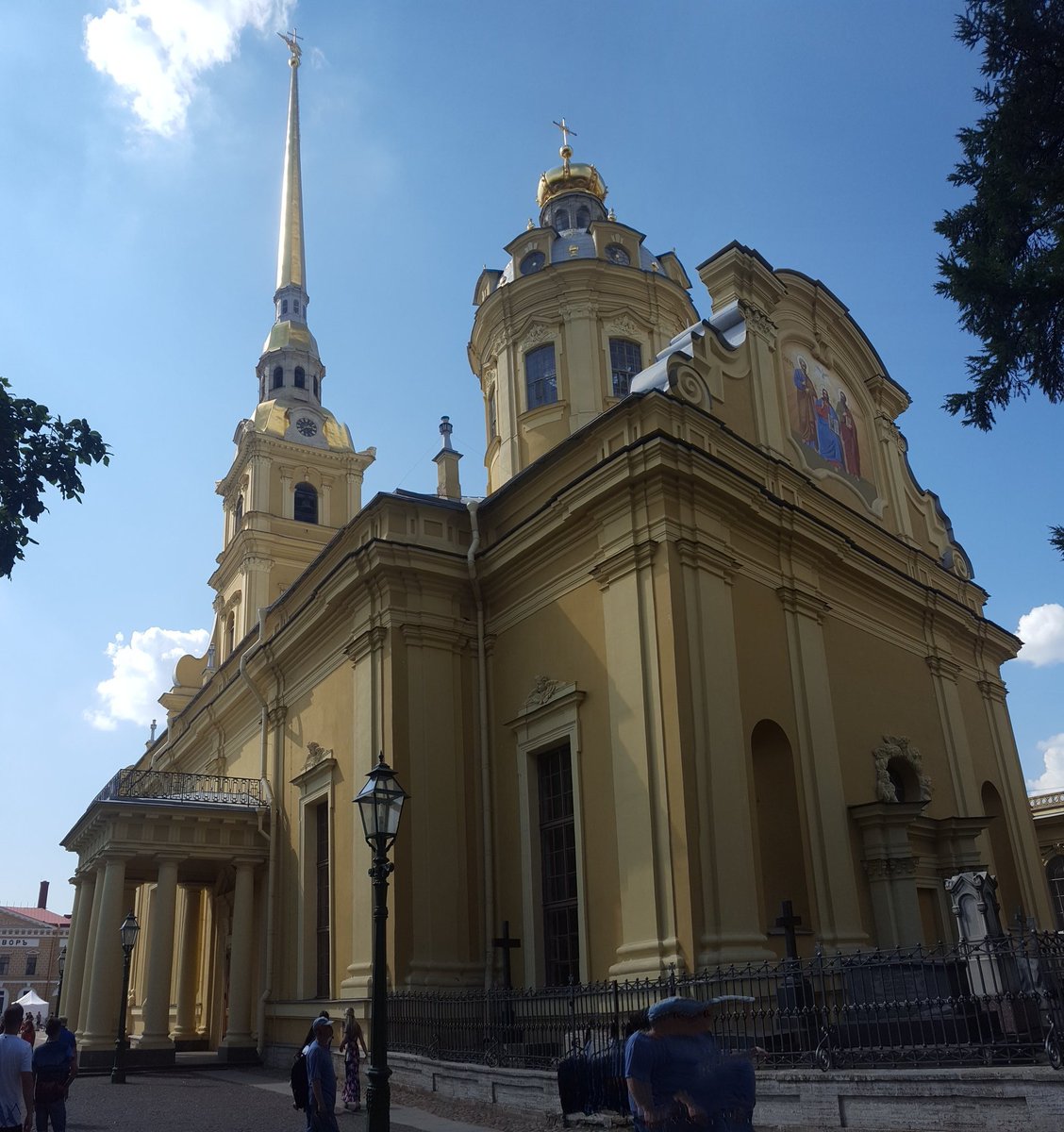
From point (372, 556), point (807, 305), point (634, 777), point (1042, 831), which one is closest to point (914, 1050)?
point (634, 777)

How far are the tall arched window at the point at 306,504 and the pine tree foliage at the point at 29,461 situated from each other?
2809 cm

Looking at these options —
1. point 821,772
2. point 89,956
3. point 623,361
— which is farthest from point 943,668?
point 89,956

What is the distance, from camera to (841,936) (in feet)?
53.4

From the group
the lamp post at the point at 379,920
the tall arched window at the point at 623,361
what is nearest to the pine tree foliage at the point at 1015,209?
the lamp post at the point at 379,920

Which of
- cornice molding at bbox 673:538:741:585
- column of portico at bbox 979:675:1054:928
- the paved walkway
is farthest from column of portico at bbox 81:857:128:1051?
column of portico at bbox 979:675:1054:928

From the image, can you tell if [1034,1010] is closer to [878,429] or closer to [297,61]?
[878,429]

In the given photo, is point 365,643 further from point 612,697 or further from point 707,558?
point 707,558

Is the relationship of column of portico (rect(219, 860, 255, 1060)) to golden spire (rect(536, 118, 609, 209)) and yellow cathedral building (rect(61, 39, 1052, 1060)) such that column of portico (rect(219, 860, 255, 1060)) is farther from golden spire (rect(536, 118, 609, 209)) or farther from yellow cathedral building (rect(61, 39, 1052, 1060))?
golden spire (rect(536, 118, 609, 209))

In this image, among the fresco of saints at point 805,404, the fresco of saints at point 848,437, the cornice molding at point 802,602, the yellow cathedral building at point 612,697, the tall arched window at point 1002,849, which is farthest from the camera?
the tall arched window at point 1002,849

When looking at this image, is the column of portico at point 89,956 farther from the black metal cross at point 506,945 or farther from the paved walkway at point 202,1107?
the black metal cross at point 506,945

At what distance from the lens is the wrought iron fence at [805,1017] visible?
9336mm

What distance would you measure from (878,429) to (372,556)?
12192 mm

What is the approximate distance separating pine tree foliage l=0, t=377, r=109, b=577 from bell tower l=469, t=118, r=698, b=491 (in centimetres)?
1378

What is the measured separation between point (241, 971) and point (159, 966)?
157 cm
